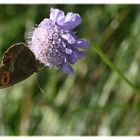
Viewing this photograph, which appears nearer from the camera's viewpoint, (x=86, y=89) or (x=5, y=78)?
(x=5, y=78)

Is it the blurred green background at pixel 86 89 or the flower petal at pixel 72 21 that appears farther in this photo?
the blurred green background at pixel 86 89

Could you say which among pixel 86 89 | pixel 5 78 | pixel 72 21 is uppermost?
pixel 72 21

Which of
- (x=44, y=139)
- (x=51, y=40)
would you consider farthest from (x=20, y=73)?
(x=44, y=139)

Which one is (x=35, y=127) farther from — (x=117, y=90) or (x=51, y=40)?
(x=51, y=40)

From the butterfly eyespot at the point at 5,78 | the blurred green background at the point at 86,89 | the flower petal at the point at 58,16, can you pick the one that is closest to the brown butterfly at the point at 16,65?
the butterfly eyespot at the point at 5,78

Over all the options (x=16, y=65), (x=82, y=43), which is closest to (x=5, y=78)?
(x=16, y=65)

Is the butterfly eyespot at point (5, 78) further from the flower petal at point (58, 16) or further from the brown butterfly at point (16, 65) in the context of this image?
the flower petal at point (58, 16)

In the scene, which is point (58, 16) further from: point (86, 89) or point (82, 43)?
point (86, 89)
